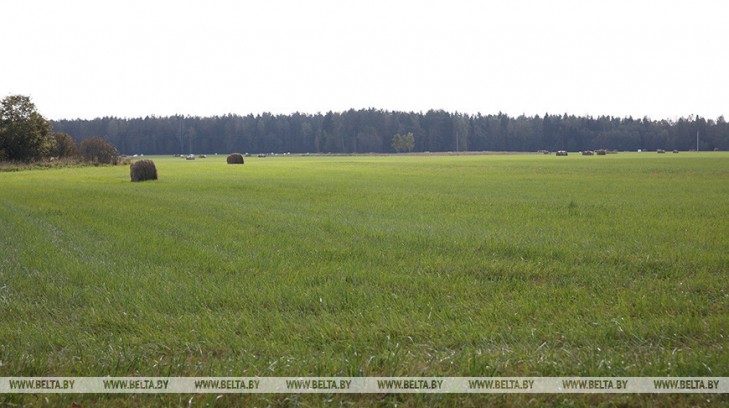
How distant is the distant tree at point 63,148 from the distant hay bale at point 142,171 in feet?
159

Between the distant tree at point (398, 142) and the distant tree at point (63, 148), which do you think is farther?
the distant tree at point (398, 142)

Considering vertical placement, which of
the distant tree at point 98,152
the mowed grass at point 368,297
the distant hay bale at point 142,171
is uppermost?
the distant tree at point 98,152

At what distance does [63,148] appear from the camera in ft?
258

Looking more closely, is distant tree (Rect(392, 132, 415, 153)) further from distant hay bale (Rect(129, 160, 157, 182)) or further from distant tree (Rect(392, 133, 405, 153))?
distant hay bale (Rect(129, 160, 157, 182))

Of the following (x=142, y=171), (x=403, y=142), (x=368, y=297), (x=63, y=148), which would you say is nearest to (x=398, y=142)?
(x=403, y=142)

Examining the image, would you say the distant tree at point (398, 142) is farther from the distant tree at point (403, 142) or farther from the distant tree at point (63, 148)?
the distant tree at point (63, 148)

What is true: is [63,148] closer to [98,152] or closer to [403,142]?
[98,152]

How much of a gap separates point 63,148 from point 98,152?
929cm

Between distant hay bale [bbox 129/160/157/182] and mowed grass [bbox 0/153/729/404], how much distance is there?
66.9 ft

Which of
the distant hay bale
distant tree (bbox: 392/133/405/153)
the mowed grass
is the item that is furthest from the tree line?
distant tree (bbox: 392/133/405/153)

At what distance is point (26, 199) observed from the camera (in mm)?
21906

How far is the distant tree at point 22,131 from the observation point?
6325 centimetres

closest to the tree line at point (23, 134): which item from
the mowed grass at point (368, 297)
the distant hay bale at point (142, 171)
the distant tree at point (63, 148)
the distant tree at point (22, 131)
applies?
the distant tree at point (22, 131)

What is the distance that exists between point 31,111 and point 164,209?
195 ft
